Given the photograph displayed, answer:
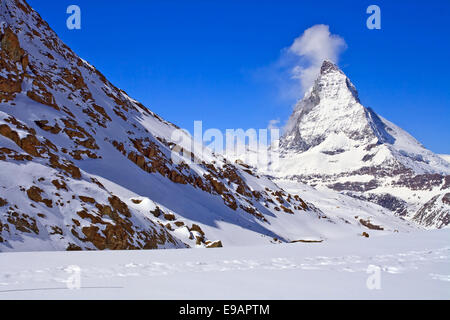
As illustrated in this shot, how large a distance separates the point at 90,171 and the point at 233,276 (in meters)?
42.4

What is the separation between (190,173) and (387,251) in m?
63.9

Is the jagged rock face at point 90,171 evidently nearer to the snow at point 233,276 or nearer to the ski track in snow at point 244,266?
the snow at point 233,276

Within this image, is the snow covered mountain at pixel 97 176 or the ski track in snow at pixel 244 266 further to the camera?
the snow covered mountain at pixel 97 176

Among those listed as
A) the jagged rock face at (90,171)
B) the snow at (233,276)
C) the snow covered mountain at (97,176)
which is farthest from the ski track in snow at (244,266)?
the jagged rock face at (90,171)

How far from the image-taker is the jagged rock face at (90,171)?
30.8m

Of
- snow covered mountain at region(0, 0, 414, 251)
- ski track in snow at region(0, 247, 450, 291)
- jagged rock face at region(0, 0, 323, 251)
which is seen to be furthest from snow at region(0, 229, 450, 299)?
jagged rock face at region(0, 0, 323, 251)

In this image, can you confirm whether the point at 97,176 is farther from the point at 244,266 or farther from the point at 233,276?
the point at 233,276

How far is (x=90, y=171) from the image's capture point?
4934cm

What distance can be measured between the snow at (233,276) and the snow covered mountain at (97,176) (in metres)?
14.8

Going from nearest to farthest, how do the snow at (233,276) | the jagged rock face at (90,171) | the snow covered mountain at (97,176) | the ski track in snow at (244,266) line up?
the snow at (233,276) → the ski track in snow at (244,266) → the jagged rock face at (90,171) → the snow covered mountain at (97,176)

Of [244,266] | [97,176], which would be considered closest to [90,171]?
[97,176]

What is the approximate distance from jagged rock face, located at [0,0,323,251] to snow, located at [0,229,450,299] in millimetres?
15068

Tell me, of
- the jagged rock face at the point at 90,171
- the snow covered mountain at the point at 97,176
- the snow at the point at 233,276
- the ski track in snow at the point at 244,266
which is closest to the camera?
the snow at the point at 233,276
